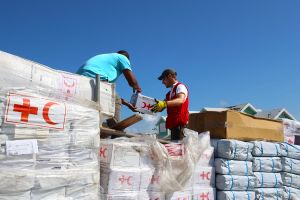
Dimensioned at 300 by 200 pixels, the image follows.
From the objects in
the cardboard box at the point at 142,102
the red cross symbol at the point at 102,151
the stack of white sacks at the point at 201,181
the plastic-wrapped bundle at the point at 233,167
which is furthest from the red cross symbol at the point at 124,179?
the plastic-wrapped bundle at the point at 233,167

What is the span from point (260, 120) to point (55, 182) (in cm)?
375

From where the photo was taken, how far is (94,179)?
308cm

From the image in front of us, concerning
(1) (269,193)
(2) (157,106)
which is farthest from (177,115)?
(1) (269,193)

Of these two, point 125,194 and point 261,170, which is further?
point 261,170

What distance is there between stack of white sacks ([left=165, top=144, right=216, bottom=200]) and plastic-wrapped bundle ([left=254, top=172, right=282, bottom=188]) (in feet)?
2.70

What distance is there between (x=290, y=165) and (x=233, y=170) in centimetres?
132

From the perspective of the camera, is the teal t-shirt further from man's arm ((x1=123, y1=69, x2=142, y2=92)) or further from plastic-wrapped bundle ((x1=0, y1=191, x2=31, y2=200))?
plastic-wrapped bundle ((x1=0, y1=191, x2=31, y2=200))

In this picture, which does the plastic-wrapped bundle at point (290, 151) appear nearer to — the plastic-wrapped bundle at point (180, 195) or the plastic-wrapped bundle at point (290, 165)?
the plastic-wrapped bundle at point (290, 165)

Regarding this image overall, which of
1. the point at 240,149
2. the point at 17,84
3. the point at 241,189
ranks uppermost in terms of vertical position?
the point at 17,84

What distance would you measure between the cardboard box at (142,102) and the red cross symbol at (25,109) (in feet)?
5.03

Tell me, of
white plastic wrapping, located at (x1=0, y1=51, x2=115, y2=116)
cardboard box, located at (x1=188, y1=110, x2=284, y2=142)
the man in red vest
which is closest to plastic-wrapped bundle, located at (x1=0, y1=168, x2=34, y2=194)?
white plastic wrapping, located at (x1=0, y1=51, x2=115, y2=116)

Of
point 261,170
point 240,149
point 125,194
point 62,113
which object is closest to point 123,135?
point 125,194

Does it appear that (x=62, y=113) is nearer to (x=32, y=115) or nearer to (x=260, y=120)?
(x=32, y=115)

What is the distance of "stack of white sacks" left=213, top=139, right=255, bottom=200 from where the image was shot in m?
4.57
